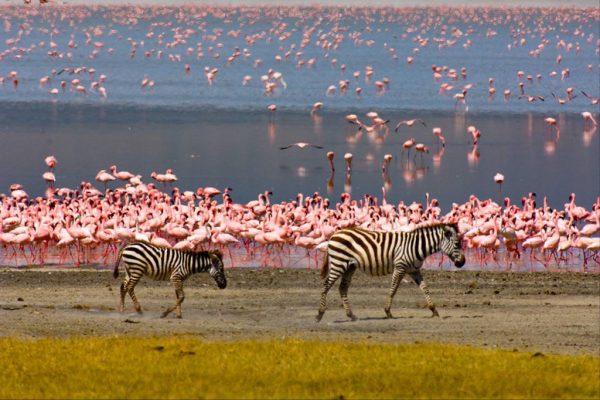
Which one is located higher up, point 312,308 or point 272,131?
point 272,131

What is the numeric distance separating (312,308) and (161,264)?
7.35ft

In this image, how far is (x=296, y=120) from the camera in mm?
51438

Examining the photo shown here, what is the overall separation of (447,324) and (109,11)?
150 metres

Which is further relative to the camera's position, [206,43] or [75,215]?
[206,43]

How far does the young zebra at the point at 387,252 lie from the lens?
58.9ft

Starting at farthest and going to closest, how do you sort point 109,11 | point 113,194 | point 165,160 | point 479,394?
point 109,11 < point 165,160 < point 113,194 < point 479,394

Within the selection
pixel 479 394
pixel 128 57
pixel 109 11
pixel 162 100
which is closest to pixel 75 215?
pixel 479 394

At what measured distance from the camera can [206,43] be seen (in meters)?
104

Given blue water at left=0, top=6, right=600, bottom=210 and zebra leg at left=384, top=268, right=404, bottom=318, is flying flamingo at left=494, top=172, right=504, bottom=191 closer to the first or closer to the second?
blue water at left=0, top=6, right=600, bottom=210

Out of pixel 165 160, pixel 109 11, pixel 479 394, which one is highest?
pixel 109 11

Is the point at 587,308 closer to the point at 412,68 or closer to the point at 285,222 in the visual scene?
the point at 285,222

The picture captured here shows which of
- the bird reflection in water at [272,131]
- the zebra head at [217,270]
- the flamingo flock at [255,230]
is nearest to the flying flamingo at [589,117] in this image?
the bird reflection in water at [272,131]

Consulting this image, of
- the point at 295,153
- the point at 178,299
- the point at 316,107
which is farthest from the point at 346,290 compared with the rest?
the point at 316,107

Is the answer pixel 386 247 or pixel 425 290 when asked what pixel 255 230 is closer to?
pixel 386 247
